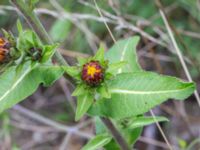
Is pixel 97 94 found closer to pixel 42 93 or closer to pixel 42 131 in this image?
pixel 42 131

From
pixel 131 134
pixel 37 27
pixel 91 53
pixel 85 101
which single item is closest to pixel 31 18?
pixel 37 27

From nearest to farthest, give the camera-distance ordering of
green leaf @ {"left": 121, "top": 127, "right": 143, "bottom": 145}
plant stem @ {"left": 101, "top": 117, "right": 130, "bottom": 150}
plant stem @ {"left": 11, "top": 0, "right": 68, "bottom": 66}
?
plant stem @ {"left": 11, "top": 0, "right": 68, "bottom": 66} → plant stem @ {"left": 101, "top": 117, "right": 130, "bottom": 150} → green leaf @ {"left": 121, "top": 127, "right": 143, "bottom": 145}

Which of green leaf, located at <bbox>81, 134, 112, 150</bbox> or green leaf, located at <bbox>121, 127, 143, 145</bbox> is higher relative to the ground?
green leaf, located at <bbox>81, 134, 112, 150</bbox>

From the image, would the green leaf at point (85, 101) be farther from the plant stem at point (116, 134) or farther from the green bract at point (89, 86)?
the plant stem at point (116, 134)

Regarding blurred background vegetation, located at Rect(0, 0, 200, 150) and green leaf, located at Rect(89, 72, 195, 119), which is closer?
green leaf, located at Rect(89, 72, 195, 119)

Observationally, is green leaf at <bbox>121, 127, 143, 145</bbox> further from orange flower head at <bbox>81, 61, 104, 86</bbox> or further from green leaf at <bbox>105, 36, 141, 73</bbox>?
orange flower head at <bbox>81, 61, 104, 86</bbox>

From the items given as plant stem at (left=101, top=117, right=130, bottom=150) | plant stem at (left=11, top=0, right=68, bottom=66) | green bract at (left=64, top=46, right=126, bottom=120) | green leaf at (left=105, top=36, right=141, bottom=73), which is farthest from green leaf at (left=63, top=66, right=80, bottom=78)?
green leaf at (left=105, top=36, right=141, bottom=73)
